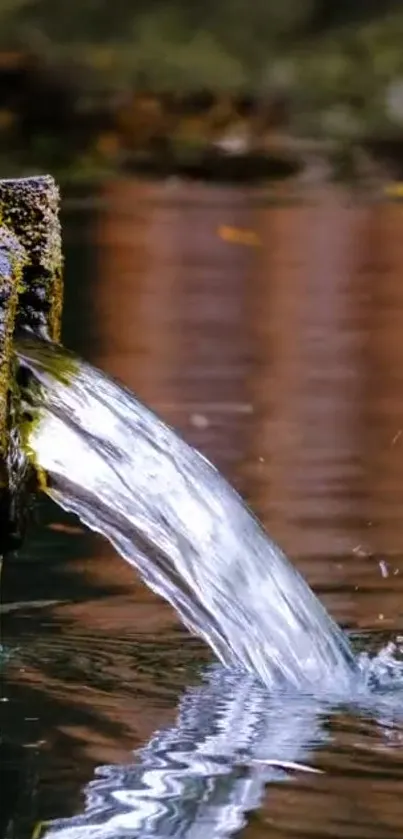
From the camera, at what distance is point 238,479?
620cm

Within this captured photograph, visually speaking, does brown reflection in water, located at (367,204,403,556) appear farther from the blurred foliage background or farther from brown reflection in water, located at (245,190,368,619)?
the blurred foliage background

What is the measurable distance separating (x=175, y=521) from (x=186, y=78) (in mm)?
21324

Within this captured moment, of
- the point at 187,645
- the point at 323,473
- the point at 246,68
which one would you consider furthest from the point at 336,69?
the point at 187,645

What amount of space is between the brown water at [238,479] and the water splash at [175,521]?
0.16m

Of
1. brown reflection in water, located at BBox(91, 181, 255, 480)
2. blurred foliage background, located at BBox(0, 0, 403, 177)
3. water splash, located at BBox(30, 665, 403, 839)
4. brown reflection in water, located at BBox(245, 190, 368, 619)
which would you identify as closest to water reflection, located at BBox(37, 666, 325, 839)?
water splash, located at BBox(30, 665, 403, 839)

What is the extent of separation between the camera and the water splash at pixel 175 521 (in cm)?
369

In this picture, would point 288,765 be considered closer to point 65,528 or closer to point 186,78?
point 65,528

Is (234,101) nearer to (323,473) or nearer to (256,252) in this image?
(256,252)

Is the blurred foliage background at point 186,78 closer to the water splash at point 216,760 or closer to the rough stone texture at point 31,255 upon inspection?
the rough stone texture at point 31,255

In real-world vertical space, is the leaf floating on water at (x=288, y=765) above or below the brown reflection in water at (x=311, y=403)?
below

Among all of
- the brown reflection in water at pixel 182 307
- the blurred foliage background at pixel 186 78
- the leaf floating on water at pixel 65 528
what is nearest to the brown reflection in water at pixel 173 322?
the brown reflection in water at pixel 182 307

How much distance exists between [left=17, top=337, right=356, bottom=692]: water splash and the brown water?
16cm

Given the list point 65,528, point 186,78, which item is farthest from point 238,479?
point 186,78

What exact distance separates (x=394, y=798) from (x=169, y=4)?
79.0ft
